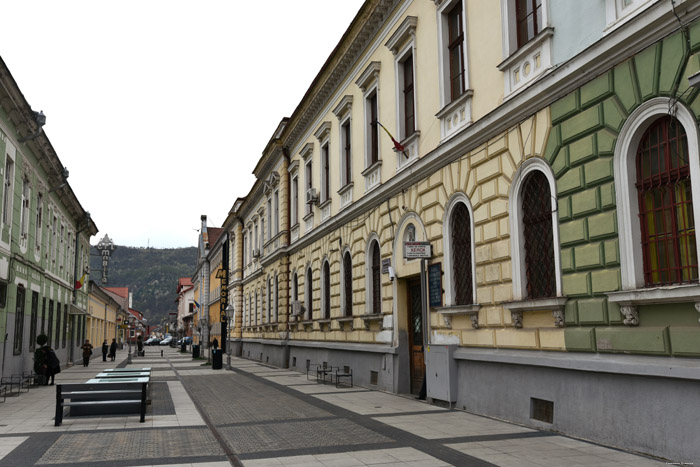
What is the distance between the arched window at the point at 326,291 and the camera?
23.1 m

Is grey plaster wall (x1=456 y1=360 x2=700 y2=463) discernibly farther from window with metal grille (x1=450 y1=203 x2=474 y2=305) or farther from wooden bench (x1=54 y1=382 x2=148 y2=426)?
wooden bench (x1=54 y1=382 x2=148 y2=426)

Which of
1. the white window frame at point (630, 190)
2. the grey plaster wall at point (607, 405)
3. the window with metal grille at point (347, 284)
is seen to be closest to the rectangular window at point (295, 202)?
the window with metal grille at point (347, 284)

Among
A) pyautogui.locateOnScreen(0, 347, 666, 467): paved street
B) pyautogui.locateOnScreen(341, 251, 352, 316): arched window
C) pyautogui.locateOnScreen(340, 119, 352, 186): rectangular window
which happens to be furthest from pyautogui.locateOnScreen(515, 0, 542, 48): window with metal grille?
pyautogui.locateOnScreen(341, 251, 352, 316): arched window

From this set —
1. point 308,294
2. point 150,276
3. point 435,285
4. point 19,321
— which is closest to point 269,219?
point 308,294

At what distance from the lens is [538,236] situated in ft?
35.6

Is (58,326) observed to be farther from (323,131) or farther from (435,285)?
(435,285)

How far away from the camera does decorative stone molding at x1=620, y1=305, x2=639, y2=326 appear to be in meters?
8.30

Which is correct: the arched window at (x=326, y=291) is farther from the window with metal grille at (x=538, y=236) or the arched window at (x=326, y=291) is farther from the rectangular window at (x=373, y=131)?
the window with metal grille at (x=538, y=236)

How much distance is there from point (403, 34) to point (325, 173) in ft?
28.7

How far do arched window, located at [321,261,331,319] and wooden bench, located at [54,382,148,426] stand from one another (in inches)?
430

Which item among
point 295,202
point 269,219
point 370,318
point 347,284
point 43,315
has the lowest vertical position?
point 370,318

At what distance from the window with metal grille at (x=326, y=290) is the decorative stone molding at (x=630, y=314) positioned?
1518 cm

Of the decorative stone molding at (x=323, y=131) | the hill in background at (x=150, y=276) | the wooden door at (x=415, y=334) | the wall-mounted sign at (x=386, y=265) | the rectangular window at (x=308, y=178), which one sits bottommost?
the wooden door at (x=415, y=334)

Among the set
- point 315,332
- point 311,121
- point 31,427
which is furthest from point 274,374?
point 31,427
